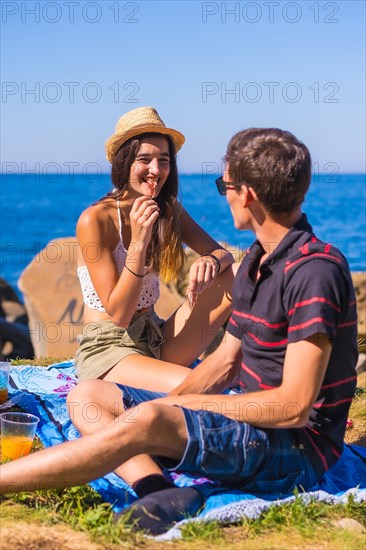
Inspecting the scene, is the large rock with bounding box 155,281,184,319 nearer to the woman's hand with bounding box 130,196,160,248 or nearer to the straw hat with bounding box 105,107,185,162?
the straw hat with bounding box 105,107,185,162

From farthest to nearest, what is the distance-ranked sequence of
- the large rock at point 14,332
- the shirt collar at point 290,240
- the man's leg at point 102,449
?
1. the large rock at point 14,332
2. the shirt collar at point 290,240
3. the man's leg at point 102,449

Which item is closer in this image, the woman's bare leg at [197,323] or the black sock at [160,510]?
the black sock at [160,510]

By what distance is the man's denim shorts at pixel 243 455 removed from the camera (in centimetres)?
318

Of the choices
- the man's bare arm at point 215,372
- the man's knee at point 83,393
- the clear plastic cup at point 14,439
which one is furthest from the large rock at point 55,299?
the man's bare arm at point 215,372

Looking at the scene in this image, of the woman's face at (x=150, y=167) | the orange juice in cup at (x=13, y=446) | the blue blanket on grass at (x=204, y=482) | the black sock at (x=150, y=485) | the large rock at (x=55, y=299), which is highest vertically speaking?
the woman's face at (x=150, y=167)

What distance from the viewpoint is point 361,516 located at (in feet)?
11.4

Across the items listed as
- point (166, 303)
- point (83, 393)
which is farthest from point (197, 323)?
point (166, 303)

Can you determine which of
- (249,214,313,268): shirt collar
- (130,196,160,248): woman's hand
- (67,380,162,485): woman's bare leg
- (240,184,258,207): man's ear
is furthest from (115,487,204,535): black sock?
(130,196,160,248): woman's hand

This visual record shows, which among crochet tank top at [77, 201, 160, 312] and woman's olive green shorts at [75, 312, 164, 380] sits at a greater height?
crochet tank top at [77, 201, 160, 312]

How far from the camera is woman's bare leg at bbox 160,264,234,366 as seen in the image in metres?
4.89

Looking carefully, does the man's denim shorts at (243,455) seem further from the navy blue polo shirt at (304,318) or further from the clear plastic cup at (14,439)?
the clear plastic cup at (14,439)

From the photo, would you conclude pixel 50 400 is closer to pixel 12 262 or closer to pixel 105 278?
pixel 105 278

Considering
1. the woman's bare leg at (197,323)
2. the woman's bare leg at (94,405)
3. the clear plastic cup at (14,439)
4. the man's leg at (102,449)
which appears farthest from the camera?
the woman's bare leg at (197,323)

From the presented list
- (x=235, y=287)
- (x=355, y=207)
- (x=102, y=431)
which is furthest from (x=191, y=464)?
(x=355, y=207)
